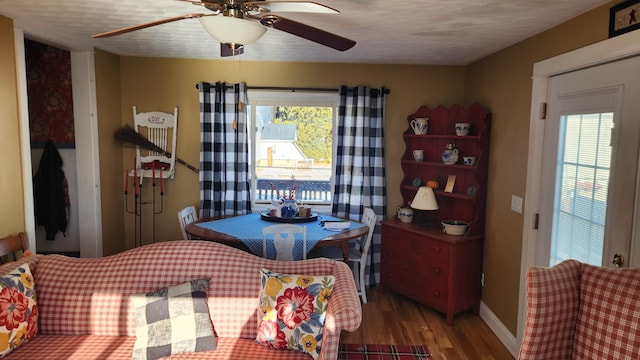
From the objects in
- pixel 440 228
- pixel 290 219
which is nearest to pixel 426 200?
pixel 440 228

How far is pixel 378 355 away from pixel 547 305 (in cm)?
153

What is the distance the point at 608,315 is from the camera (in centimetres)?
166

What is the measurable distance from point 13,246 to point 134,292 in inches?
37.8

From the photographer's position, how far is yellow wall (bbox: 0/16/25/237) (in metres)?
2.59

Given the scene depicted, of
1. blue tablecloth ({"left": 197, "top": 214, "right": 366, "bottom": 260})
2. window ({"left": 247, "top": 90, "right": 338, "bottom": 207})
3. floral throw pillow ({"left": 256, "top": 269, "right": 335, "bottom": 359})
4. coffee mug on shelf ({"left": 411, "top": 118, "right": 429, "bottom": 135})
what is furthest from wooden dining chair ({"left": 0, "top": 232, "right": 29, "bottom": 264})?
coffee mug on shelf ({"left": 411, "top": 118, "right": 429, "bottom": 135})

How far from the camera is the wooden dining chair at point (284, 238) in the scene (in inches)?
125

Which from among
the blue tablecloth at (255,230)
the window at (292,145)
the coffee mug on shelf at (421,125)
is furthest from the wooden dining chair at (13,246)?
the coffee mug on shelf at (421,125)

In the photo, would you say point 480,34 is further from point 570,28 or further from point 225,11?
point 225,11

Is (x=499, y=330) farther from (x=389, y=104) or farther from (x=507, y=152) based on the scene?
(x=389, y=104)

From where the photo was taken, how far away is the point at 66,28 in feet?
9.70

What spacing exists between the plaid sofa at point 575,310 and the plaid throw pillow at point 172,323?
5.02 feet

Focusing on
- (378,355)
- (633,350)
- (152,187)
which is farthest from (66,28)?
(633,350)

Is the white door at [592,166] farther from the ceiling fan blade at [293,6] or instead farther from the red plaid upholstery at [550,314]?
the ceiling fan blade at [293,6]

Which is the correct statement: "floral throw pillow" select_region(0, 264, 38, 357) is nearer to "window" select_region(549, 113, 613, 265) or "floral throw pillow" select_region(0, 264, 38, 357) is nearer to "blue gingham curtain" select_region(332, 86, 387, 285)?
"blue gingham curtain" select_region(332, 86, 387, 285)
